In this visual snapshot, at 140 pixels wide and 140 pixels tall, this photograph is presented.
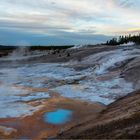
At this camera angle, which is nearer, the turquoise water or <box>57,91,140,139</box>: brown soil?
<box>57,91,140,139</box>: brown soil

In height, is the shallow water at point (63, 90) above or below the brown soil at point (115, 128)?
below

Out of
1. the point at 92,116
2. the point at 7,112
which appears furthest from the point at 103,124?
the point at 7,112

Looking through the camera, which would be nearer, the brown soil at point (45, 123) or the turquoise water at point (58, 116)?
the brown soil at point (45, 123)

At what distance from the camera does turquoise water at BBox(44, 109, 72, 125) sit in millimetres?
14656

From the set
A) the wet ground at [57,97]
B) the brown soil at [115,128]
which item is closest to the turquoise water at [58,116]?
the wet ground at [57,97]

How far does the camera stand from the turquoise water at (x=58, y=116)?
1466 cm

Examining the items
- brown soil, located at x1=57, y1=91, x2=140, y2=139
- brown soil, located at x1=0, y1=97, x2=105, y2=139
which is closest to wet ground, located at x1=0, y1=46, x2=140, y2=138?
brown soil, located at x1=0, y1=97, x2=105, y2=139

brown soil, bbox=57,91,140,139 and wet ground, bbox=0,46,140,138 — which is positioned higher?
brown soil, bbox=57,91,140,139

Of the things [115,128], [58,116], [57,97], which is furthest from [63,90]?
[115,128]

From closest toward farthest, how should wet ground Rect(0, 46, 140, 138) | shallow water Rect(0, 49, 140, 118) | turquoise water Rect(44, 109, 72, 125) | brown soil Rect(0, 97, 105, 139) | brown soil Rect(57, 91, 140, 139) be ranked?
brown soil Rect(57, 91, 140, 139)
brown soil Rect(0, 97, 105, 139)
wet ground Rect(0, 46, 140, 138)
turquoise water Rect(44, 109, 72, 125)
shallow water Rect(0, 49, 140, 118)

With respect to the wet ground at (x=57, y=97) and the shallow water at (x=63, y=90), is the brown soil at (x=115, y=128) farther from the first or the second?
the shallow water at (x=63, y=90)

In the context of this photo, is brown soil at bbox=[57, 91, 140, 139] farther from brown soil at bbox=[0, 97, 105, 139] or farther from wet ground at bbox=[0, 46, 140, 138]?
wet ground at bbox=[0, 46, 140, 138]

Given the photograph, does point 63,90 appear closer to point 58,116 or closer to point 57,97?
point 57,97

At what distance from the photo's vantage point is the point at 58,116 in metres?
15.5
